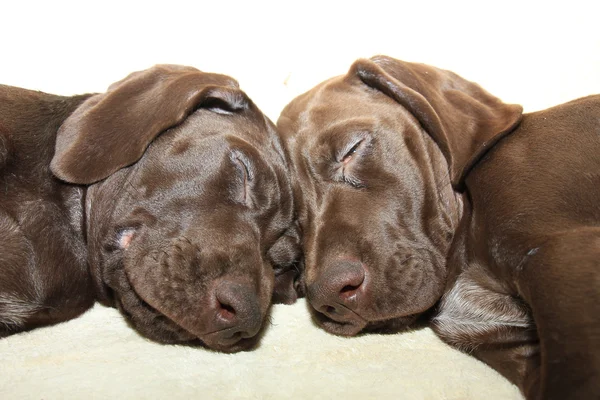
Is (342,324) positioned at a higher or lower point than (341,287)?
lower

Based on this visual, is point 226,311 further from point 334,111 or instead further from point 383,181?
point 334,111

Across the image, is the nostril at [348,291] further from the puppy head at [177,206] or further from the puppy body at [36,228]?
the puppy body at [36,228]

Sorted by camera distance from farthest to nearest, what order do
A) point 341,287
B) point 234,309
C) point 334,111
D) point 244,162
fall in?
point 334,111
point 244,162
point 341,287
point 234,309

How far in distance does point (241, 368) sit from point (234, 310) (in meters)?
0.32

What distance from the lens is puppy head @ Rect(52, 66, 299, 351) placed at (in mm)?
2742

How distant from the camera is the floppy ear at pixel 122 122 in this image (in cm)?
293

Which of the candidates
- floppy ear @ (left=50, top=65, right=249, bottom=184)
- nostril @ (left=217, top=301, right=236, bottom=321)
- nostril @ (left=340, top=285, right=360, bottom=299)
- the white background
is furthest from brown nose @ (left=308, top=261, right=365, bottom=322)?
the white background

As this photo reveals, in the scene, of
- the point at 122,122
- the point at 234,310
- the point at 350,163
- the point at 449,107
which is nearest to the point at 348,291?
the point at 234,310

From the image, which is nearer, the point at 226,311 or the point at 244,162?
the point at 226,311

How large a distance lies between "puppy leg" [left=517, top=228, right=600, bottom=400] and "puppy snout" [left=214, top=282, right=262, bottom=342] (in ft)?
3.31

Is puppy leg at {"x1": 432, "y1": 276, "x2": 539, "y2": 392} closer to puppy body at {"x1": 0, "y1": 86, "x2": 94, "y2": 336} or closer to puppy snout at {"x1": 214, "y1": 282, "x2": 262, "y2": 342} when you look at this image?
puppy snout at {"x1": 214, "y1": 282, "x2": 262, "y2": 342}

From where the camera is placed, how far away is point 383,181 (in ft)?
10.3

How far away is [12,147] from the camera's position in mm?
2982

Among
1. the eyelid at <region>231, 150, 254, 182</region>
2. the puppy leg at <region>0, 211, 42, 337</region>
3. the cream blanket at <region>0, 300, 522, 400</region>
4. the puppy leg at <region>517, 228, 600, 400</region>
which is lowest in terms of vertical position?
the cream blanket at <region>0, 300, 522, 400</region>
